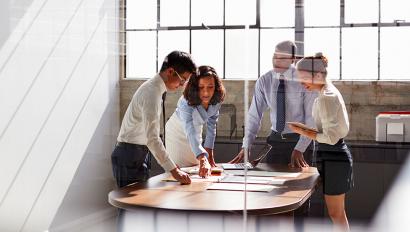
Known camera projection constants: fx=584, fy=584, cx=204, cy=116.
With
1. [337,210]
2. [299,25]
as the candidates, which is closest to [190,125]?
[299,25]

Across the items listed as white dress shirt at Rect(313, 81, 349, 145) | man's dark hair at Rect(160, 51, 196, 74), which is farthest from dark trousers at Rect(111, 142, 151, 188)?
white dress shirt at Rect(313, 81, 349, 145)

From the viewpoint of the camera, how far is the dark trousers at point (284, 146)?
291 cm

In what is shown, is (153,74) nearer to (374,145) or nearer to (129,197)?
(129,197)

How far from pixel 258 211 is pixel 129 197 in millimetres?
657

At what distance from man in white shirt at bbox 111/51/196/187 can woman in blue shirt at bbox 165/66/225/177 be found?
0.19 ft

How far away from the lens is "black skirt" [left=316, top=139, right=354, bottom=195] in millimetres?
2896

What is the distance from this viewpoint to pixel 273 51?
9.75 feet

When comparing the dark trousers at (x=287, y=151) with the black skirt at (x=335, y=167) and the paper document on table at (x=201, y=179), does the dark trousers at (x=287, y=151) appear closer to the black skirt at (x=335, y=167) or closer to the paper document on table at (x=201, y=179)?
the black skirt at (x=335, y=167)

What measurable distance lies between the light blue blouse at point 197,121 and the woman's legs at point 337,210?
0.66 meters

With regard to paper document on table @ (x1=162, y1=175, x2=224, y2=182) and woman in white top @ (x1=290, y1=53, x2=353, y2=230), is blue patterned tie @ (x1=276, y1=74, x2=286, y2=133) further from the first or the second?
paper document on table @ (x1=162, y1=175, x2=224, y2=182)

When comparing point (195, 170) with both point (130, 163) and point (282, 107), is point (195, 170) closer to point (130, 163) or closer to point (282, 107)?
point (130, 163)

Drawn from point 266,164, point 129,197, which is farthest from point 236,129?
point 129,197

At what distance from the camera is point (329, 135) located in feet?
9.50

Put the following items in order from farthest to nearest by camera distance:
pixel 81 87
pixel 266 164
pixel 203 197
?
pixel 81 87, pixel 266 164, pixel 203 197
